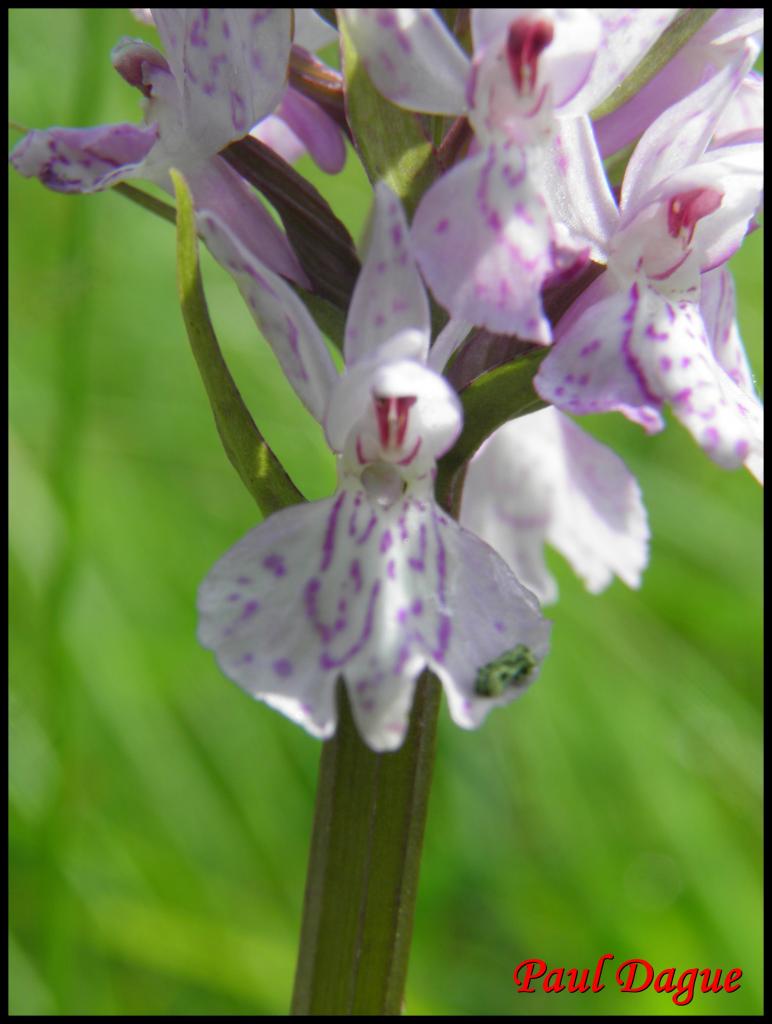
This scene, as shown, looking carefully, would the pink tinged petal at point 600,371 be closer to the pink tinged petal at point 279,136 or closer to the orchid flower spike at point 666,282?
the orchid flower spike at point 666,282

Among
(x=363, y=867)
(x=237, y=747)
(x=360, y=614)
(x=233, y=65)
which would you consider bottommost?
(x=237, y=747)

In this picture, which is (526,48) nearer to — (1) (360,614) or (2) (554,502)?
(1) (360,614)

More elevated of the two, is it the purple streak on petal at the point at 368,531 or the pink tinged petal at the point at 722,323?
the pink tinged petal at the point at 722,323

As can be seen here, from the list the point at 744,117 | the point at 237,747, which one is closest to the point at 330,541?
the point at 744,117

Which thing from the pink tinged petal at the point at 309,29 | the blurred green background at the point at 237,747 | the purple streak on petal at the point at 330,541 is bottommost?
the blurred green background at the point at 237,747

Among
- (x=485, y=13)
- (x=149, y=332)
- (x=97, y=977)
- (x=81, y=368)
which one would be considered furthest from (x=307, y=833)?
(x=485, y=13)

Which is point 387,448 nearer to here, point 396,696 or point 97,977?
point 396,696

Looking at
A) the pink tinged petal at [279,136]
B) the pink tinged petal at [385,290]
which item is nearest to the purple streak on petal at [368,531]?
the pink tinged petal at [385,290]

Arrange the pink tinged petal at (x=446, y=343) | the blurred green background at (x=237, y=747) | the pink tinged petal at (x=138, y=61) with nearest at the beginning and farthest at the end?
the pink tinged petal at (x=446, y=343) → the pink tinged petal at (x=138, y=61) → the blurred green background at (x=237, y=747)
